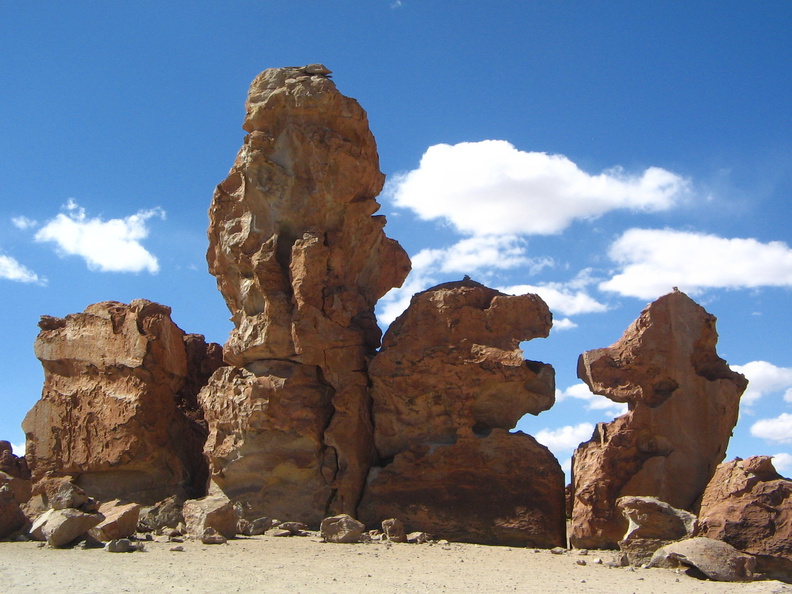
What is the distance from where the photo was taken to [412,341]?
393 inches

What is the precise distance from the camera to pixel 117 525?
27.3 ft

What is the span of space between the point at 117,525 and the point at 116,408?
312 cm

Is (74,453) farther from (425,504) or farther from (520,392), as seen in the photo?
(520,392)

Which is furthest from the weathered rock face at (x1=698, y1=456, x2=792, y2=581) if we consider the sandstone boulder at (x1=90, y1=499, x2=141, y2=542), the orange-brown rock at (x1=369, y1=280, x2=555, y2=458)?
the sandstone boulder at (x1=90, y1=499, x2=141, y2=542)

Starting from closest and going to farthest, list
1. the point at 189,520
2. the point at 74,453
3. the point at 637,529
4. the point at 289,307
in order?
the point at 637,529 → the point at 189,520 → the point at 289,307 → the point at 74,453

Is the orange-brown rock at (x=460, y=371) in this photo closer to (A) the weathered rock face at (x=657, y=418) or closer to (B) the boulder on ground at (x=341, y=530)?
(A) the weathered rock face at (x=657, y=418)

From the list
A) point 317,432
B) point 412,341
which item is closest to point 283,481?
point 317,432

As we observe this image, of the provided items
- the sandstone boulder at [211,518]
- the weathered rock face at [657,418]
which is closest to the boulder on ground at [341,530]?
the sandstone boulder at [211,518]

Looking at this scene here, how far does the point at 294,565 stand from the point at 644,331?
437 cm

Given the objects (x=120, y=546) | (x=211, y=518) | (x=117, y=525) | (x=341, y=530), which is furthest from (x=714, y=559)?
(x=117, y=525)

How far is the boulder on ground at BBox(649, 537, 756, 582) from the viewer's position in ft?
21.8

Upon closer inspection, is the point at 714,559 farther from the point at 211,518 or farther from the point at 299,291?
the point at 299,291

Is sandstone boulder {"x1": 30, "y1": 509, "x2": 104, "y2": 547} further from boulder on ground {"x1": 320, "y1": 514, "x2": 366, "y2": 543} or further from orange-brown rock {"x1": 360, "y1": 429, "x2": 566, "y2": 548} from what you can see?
orange-brown rock {"x1": 360, "y1": 429, "x2": 566, "y2": 548}

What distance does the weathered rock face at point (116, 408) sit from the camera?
11.1m
